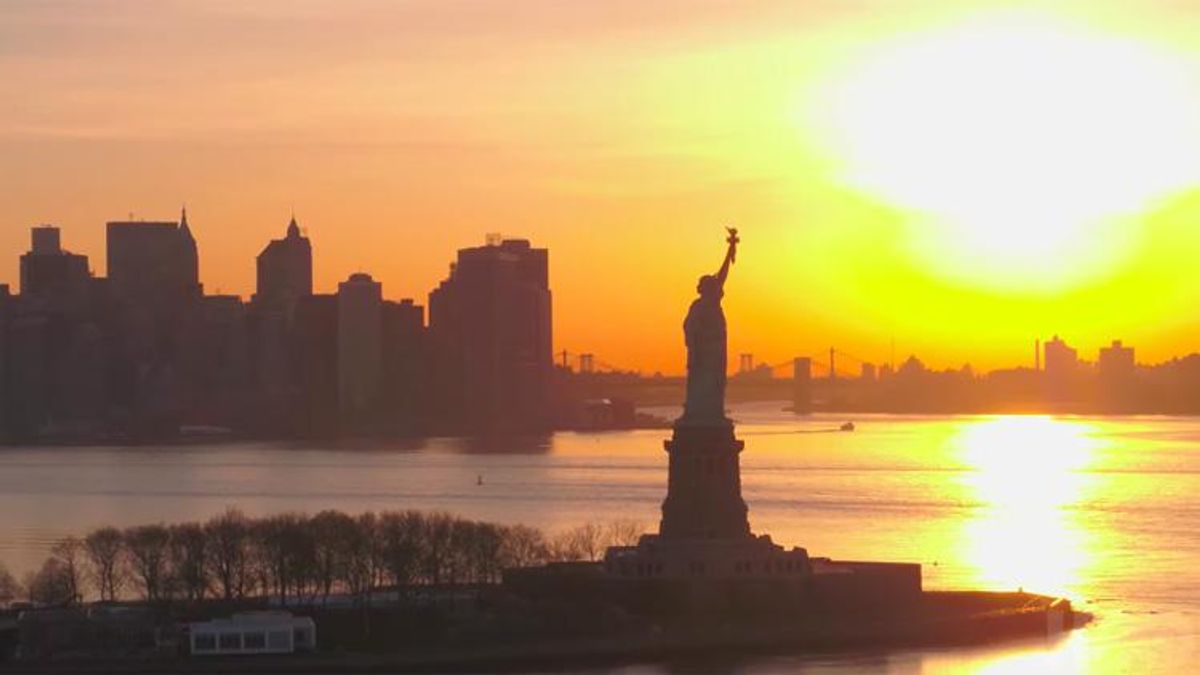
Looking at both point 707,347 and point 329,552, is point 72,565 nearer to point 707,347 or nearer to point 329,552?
point 329,552

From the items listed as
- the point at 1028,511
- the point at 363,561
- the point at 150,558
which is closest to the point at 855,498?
the point at 1028,511

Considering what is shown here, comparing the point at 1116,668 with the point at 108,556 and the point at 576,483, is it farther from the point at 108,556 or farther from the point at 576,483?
the point at 576,483

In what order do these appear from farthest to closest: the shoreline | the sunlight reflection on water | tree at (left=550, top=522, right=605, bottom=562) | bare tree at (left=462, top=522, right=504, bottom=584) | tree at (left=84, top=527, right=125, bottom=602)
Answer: the sunlight reflection on water
tree at (left=550, top=522, right=605, bottom=562)
tree at (left=84, top=527, right=125, bottom=602)
bare tree at (left=462, top=522, right=504, bottom=584)
the shoreline

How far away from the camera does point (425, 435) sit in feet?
499

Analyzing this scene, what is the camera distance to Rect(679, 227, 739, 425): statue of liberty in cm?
3762

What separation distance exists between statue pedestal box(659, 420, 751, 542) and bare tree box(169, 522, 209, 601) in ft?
21.3

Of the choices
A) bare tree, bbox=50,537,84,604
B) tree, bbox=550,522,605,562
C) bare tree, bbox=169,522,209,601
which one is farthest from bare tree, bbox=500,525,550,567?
bare tree, bbox=50,537,84,604

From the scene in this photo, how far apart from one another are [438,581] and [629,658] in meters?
5.52

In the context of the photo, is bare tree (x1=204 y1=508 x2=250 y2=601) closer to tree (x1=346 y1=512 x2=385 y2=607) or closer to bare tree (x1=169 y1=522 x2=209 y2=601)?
bare tree (x1=169 y1=522 x2=209 y2=601)

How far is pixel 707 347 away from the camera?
124 ft

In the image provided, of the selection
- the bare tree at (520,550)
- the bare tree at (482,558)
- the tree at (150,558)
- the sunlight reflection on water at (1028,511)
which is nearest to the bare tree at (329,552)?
the bare tree at (482,558)

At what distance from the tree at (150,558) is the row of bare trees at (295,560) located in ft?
0.05

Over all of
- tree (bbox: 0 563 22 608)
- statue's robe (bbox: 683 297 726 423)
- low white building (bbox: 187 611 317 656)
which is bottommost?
low white building (bbox: 187 611 317 656)

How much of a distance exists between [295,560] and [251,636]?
5.52 m
